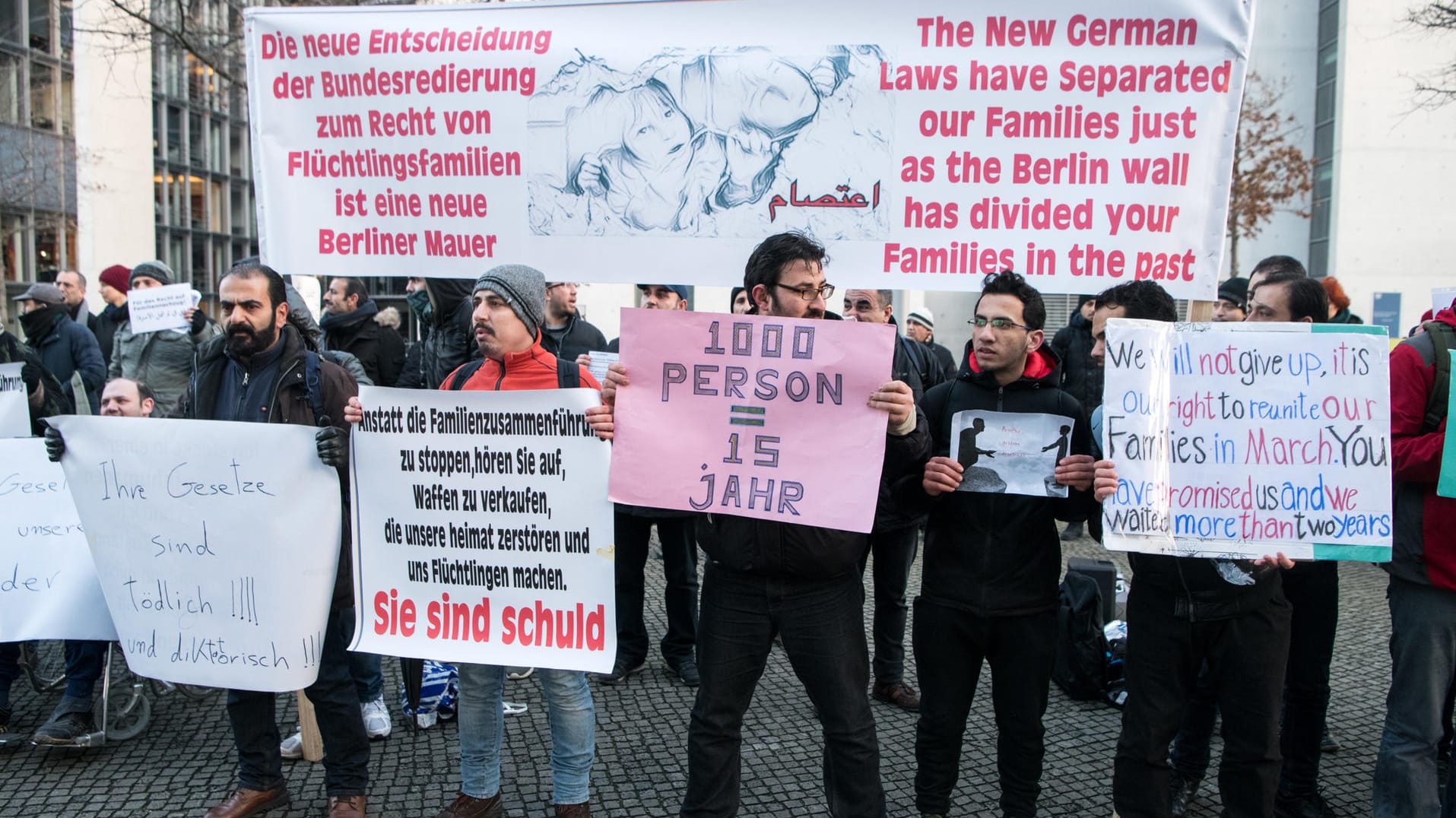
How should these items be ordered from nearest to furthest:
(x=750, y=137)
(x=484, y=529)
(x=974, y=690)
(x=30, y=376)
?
(x=974, y=690), (x=484, y=529), (x=750, y=137), (x=30, y=376)

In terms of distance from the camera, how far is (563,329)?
579 cm

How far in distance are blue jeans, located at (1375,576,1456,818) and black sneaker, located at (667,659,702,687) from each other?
299 cm

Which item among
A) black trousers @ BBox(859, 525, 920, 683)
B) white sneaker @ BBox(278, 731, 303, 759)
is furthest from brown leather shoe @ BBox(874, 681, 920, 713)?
white sneaker @ BBox(278, 731, 303, 759)

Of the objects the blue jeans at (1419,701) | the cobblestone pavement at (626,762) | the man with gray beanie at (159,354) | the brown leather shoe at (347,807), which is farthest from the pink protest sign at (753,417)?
the man with gray beanie at (159,354)

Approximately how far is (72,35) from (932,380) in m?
25.6

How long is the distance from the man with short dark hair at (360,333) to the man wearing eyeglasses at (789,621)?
4.34 metres

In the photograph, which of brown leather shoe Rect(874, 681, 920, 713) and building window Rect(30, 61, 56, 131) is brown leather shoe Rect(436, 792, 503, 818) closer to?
brown leather shoe Rect(874, 681, 920, 713)

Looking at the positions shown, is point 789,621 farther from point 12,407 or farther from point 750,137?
point 12,407

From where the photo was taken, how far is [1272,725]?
3.18 meters

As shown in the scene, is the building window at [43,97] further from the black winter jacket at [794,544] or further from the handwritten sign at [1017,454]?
the handwritten sign at [1017,454]

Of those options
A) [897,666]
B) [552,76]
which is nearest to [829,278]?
[552,76]

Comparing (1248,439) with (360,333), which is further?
(360,333)

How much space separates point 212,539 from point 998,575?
280 centimetres

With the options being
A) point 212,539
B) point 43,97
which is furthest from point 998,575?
point 43,97
